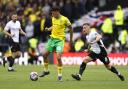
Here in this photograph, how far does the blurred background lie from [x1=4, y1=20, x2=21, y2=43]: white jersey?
31.2ft

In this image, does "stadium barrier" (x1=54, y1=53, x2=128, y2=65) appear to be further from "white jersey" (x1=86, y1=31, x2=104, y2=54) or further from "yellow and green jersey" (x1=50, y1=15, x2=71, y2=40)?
"white jersey" (x1=86, y1=31, x2=104, y2=54)

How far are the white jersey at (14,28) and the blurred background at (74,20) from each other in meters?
9.50

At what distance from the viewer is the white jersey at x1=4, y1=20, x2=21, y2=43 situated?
27.1 m

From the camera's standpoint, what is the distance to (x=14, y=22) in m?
27.2

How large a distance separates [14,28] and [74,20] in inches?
587

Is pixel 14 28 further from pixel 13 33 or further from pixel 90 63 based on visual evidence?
pixel 90 63

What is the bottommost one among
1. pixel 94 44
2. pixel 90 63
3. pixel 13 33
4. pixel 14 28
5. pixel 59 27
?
pixel 94 44

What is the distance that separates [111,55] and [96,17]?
18.8 ft

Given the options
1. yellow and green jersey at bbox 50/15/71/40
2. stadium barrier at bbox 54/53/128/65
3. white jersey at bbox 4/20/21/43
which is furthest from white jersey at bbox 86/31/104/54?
stadium barrier at bbox 54/53/128/65

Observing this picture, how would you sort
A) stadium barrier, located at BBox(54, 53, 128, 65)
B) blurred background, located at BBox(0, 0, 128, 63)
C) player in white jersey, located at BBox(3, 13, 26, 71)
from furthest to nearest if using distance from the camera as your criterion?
1. blurred background, located at BBox(0, 0, 128, 63)
2. stadium barrier, located at BBox(54, 53, 128, 65)
3. player in white jersey, located at BBox(3, 13, 26, 71)

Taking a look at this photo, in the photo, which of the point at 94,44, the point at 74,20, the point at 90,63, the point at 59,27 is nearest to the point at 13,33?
the point at 59,27

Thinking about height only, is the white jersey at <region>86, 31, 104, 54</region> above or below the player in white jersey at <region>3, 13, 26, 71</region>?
below

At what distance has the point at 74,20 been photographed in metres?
41.8

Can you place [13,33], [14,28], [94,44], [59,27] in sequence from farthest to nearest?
[13,33] → [14,28] → [59,27] → [94,44]
